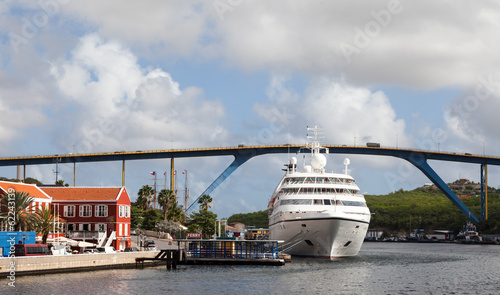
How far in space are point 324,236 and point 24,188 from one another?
33.1 metres

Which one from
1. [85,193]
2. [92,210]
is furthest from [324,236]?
[85,193]

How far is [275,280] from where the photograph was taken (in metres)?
53.8

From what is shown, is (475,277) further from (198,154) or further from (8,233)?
(198,154)

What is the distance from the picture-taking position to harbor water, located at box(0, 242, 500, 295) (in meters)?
47.6

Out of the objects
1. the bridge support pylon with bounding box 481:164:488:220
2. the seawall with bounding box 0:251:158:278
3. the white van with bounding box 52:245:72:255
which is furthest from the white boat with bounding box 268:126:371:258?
the bridge support pylon with bounding box 481:164:488:220

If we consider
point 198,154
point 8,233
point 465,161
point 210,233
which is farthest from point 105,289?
point 465,161

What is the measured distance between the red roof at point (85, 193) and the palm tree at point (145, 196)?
38368mm

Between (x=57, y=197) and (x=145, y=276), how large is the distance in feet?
89.4

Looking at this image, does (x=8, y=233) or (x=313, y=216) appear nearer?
(x=8, y=233)

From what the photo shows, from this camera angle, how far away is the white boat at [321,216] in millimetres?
72625

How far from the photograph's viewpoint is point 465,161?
152875 mm

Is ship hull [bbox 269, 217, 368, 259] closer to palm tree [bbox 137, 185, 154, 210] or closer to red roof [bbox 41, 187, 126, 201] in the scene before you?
red roof [bbox 41, 187, 126, 201]

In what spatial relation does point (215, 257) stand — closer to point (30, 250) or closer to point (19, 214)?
point (19, 214)

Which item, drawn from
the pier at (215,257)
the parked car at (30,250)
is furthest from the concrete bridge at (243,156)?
the parked car at (30,250)
